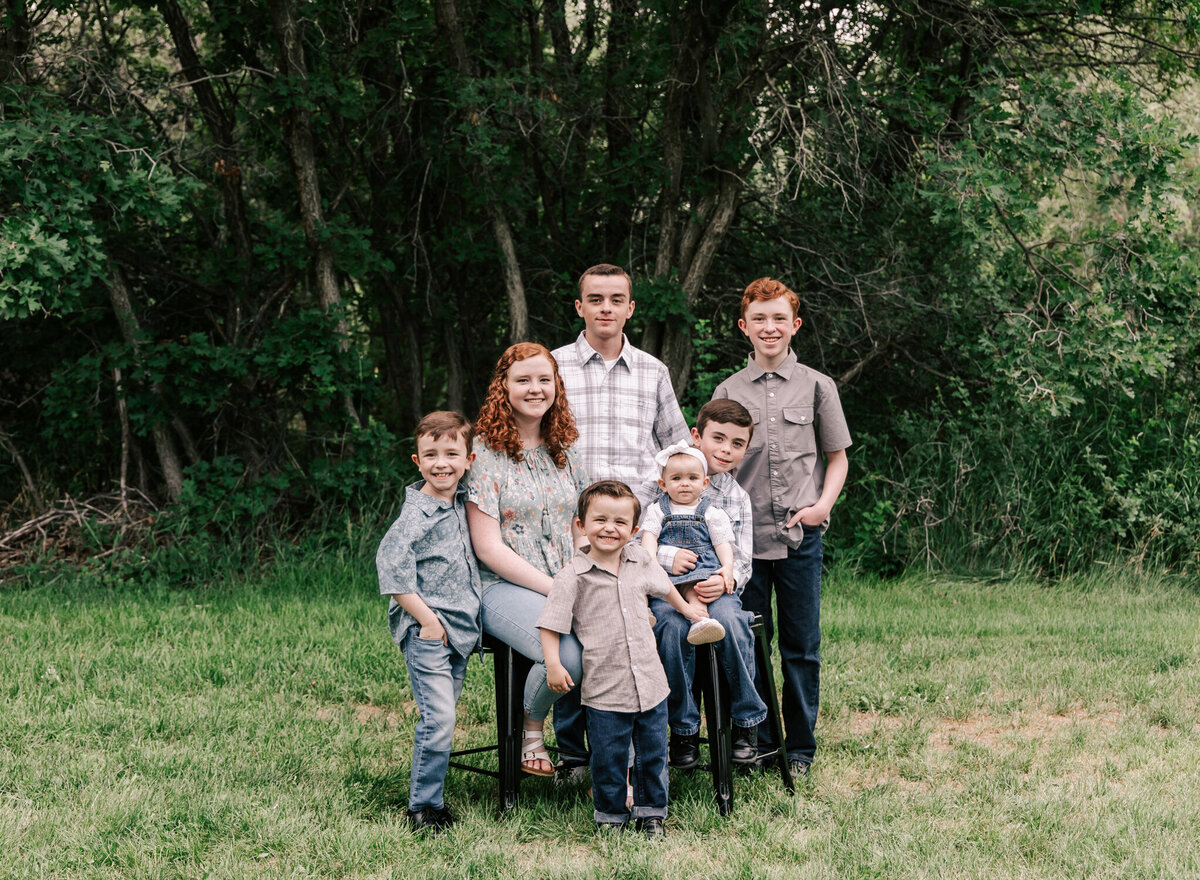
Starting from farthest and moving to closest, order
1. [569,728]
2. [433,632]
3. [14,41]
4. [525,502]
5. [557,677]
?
[14,41] → [569,728] → [525,502] → [433,632] → [557,677]

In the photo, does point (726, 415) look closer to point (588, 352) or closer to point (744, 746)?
point (588, 352)

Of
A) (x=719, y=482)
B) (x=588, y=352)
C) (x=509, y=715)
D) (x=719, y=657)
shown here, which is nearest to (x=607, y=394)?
(x=588, y=352)

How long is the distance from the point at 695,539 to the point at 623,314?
0.91 m

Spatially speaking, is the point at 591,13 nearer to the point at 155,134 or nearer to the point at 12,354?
the point at 155,134

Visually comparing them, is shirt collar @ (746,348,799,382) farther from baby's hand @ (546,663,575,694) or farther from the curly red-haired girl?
baby's hand @ (546,663,575,694)

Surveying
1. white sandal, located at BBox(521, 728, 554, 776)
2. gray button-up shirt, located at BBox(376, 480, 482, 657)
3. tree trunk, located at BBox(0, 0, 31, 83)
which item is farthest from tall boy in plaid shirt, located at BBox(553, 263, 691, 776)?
tree trunk, located at BBox(0, 0, 31, 83)

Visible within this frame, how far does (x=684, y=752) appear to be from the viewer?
3.85m

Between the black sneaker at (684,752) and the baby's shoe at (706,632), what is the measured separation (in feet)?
1.59

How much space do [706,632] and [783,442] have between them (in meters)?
0.87

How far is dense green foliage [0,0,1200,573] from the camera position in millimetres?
7000

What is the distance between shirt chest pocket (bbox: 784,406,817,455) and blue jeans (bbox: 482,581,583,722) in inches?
43.3

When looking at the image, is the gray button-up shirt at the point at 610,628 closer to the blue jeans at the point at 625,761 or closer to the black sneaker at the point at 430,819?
the blue jeans at the point at 625,761

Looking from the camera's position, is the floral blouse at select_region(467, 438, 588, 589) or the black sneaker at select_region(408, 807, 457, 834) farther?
the floral blouse at select_region(467, 438, 588, 589)

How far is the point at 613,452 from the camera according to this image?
4.08 metres
